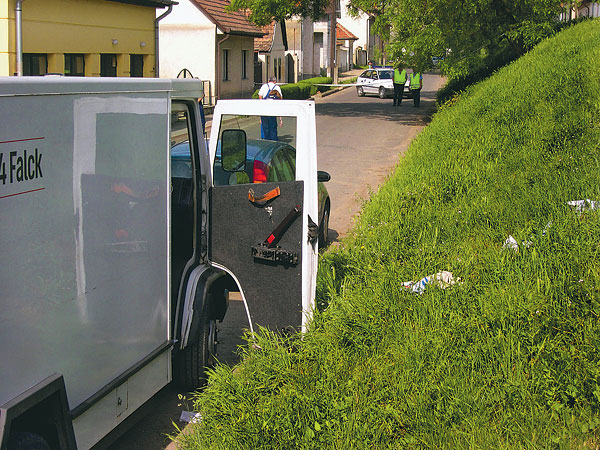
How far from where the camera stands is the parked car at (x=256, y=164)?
5.84m

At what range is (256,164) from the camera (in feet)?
21.9

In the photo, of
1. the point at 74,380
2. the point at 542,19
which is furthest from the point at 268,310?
the point at 542,19

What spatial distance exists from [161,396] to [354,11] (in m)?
25.5

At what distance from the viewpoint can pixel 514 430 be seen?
13.0ft

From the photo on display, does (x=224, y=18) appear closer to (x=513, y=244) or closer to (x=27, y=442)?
(x=513, y=244)

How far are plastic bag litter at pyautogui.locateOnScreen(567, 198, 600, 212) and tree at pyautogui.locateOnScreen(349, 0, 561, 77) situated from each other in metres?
16.9

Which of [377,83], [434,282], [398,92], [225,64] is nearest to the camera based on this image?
[434,282]

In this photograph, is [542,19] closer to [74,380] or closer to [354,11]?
[354,11]

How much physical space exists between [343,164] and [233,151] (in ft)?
39.3

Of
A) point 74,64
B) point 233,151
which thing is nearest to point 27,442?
point 233,151

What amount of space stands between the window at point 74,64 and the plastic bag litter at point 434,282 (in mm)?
16703

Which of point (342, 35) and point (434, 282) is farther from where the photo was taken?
point (342, 35)

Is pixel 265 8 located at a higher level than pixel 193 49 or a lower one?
higher

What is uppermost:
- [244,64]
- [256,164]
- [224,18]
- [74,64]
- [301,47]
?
[301,47]
